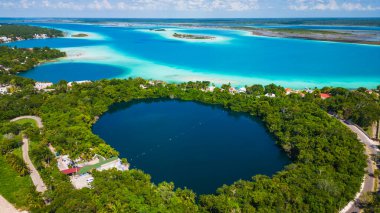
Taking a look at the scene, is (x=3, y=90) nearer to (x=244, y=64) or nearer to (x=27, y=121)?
(x=27, y=121)

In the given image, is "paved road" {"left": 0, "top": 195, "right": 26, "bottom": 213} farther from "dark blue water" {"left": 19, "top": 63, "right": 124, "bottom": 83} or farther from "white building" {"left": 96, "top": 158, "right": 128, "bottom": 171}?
"dark blue water" {"left": 19, "top": 63, "right": 124, "bottom": 83}

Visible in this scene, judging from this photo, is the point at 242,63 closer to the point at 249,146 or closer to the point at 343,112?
the point at 343,112

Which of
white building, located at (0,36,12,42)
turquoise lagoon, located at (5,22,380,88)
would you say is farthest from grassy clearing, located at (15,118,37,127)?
white building, located at (0,36,12,42)

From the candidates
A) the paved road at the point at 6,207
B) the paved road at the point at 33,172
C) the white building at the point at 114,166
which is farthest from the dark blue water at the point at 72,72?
the paved road at the point at 6,207

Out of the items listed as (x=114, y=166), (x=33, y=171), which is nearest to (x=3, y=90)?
(x=33, y=171)

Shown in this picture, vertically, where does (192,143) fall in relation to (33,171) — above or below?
above

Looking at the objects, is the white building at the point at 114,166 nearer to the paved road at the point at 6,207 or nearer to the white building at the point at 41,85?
the paved road at the point at 6,207
